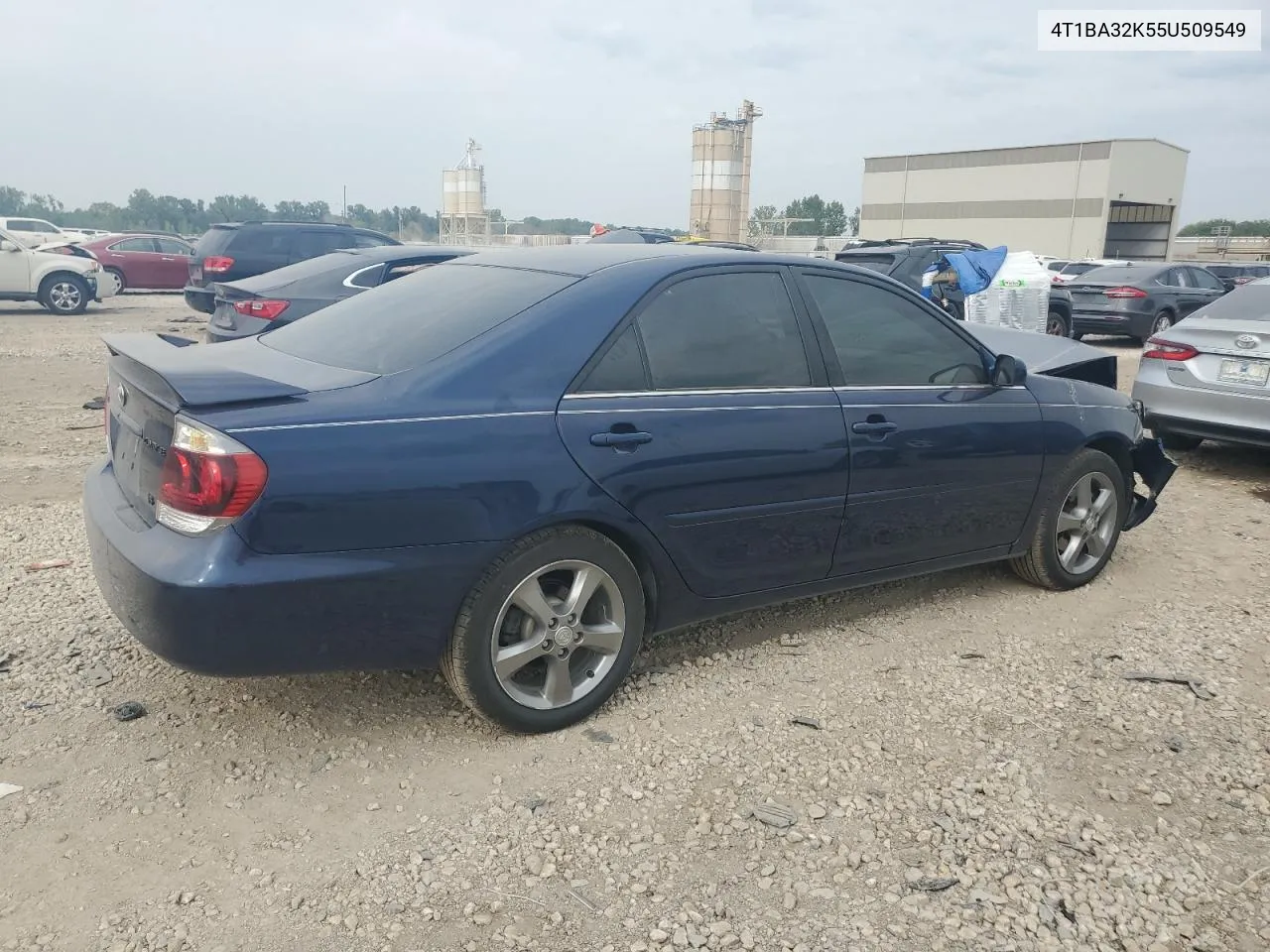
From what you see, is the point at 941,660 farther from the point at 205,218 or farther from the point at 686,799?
the point at 205,218

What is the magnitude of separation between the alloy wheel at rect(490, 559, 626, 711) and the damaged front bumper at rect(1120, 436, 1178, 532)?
325 cm

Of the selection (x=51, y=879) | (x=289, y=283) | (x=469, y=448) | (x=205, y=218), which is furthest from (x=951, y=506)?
(x=205, y=218)

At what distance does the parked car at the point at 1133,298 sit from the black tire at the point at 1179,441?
28.6ft

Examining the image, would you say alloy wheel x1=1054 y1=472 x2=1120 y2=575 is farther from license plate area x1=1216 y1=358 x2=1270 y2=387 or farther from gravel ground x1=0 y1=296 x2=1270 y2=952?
license plate area x1=1216 y1=358 x2=1270 y2=387

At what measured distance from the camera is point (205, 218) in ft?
263

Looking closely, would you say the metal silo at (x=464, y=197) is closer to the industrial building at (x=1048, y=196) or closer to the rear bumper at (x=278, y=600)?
the industrial building at (x=1048, y=196)

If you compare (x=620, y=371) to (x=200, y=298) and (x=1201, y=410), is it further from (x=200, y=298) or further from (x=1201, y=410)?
(x=200, y=298)

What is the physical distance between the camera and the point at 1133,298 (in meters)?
16.4

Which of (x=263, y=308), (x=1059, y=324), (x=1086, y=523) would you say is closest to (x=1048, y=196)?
(x=1059, y=324)

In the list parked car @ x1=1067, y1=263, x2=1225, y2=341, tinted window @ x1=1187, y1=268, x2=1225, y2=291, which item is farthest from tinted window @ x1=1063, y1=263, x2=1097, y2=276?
parked car @ x1=1067, y1=263, x2=1225, y2=341

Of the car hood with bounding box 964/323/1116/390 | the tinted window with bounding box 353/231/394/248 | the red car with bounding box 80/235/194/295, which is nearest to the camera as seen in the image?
the car hood with bounding box 964/323/1116/390

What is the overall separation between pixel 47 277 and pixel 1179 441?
57.2ft

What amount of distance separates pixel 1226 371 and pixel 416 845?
6.67 meters

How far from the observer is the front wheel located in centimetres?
1730
